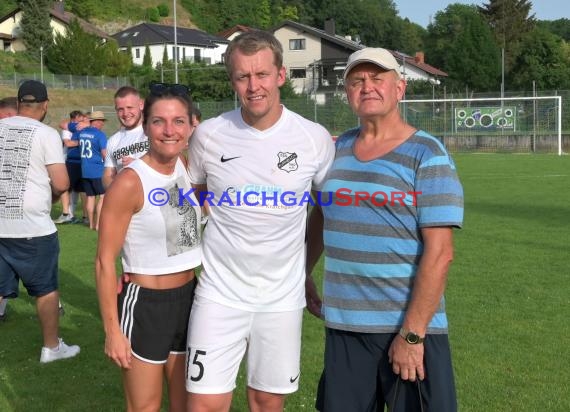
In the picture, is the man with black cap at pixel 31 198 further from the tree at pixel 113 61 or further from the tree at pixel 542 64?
the tree at pixel 542 64

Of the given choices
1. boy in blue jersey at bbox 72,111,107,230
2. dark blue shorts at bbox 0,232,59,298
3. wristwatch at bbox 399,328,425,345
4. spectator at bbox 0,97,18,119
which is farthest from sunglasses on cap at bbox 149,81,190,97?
boy in blue jersey at bbox 72,111,107,230

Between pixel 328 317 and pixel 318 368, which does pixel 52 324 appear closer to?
pixel 318 368

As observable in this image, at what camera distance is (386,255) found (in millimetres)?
3014

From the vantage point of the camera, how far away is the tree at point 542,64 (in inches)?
2322

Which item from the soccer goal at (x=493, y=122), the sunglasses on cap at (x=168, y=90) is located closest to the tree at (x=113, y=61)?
the soccer goal at (x=493, y=122)

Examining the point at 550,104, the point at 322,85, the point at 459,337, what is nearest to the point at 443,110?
the point at 550,104

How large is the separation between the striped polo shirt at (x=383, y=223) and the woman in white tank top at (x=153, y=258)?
2.50 ft

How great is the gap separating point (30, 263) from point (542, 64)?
62907mm

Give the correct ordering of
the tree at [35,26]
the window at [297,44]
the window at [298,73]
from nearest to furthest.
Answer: the tree at [35,26] → the window at [297,44] → the window at [298,73]

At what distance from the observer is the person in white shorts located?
330cm

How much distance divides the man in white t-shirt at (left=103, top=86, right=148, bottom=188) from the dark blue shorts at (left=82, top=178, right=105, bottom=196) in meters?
6.11

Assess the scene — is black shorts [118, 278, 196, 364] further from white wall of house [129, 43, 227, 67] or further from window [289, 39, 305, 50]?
white wall of house [129, 43, 227, 67]

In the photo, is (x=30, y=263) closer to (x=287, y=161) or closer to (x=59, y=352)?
(x=59, y=352)

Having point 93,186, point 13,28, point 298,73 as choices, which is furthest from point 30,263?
point 13,28
